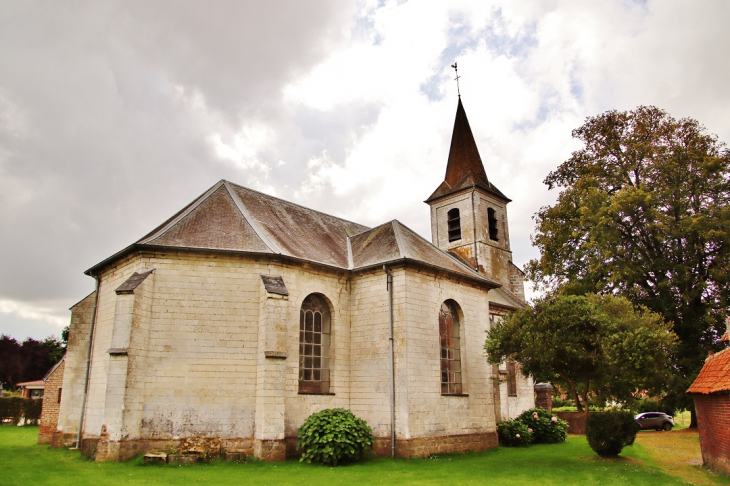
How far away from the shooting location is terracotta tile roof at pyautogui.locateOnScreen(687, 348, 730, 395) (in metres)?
11.4

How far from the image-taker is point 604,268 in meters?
22.1

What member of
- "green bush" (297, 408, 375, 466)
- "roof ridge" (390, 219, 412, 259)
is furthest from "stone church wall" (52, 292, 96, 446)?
"roof ridge" (390, 219, 412, 259)

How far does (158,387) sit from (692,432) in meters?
24.0

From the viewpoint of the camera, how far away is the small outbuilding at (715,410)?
11438 mm

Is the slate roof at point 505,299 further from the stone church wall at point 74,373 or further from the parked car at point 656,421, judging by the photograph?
the stone church wall at point 74,373

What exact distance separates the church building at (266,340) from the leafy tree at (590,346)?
288 cm

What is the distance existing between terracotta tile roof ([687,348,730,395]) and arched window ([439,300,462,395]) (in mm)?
6910

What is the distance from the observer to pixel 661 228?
20500 millimetres

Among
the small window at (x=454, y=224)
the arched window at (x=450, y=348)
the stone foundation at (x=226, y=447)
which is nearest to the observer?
the stone foundation at (x=226, y=447)

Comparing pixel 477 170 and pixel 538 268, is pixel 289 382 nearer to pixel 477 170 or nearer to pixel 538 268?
pixel 538 268

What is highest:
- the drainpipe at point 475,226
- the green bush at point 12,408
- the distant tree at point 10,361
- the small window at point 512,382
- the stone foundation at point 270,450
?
the drainpipe at point 475,226

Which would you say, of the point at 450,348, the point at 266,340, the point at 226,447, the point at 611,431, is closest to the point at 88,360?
the point at 226,447

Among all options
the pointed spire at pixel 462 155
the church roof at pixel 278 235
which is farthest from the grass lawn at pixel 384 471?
the pointed spire at pixel 462 155

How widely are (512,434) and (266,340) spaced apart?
10.7 meters
